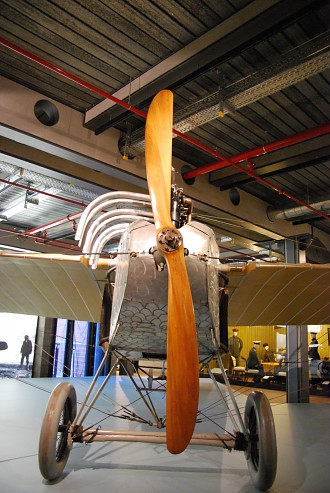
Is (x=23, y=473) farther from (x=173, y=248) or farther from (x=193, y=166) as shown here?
(x=193, y=166)

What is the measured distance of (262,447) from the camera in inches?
111

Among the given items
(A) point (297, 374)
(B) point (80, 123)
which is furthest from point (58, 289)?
(A) point (297, 374)

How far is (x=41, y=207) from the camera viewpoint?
8.24 m

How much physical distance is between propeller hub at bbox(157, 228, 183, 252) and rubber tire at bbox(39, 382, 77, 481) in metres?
1.67

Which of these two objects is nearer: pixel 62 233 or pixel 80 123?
pixel 80 123

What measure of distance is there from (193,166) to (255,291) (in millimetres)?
2665

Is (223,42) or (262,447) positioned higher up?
(223,42)

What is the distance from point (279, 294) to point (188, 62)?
292 centimetres

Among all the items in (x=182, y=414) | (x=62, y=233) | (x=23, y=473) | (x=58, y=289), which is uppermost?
(x=62, y=233)

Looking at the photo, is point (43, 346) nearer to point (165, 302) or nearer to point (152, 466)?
point (152, 466)

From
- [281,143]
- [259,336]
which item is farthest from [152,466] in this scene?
[259,336]

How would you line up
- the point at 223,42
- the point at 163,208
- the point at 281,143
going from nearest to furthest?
the point at 163,208, the point at 223,42, the point at 281,143

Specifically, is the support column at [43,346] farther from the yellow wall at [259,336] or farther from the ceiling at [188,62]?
the ceiling at [188,62]

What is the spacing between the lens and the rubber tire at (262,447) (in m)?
2.77
